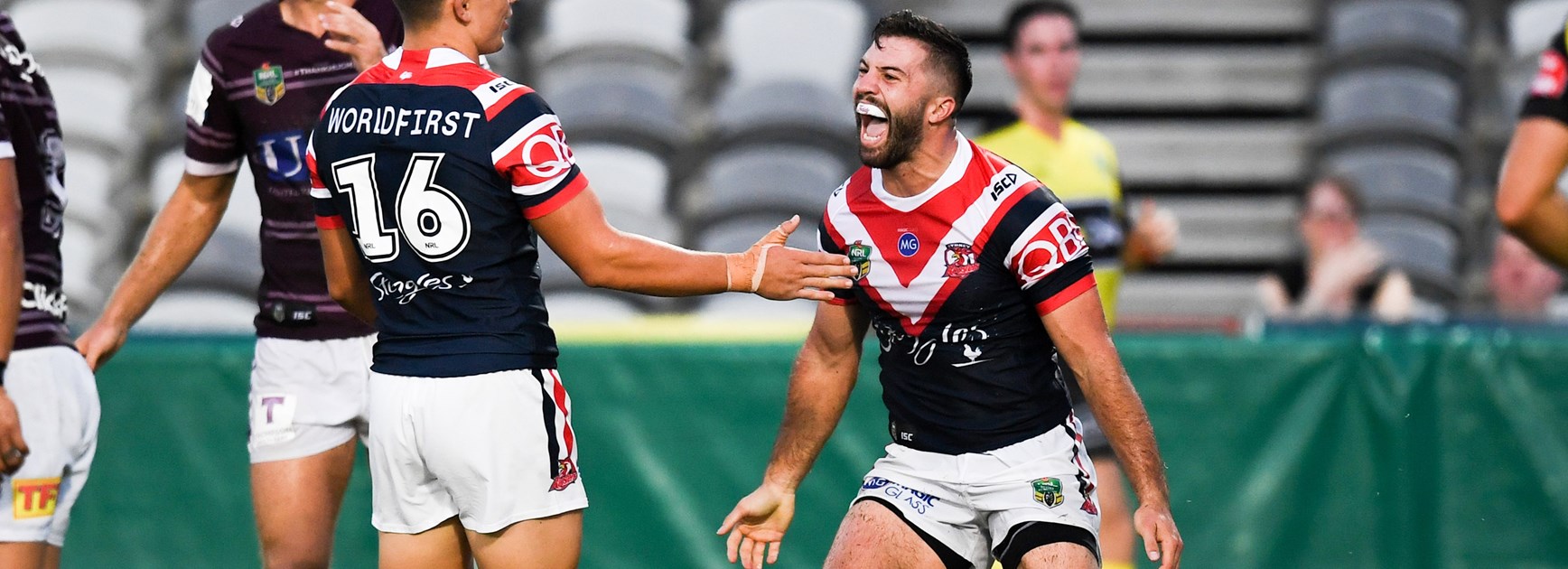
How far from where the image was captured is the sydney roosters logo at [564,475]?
13.6ft

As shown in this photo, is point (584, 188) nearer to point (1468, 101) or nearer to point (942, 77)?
point (942, 77)

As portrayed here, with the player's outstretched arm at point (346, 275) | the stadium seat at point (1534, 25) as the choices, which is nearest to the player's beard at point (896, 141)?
the player's outstretched arm at point (346, 275)

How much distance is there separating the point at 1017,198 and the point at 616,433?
2858mm

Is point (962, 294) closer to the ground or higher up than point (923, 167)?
closer to the ground

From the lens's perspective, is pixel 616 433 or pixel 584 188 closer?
pixel 584 188

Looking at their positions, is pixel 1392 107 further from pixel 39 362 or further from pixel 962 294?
A: pixel 39 362

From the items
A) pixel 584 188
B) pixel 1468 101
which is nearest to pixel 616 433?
pixel 584 188

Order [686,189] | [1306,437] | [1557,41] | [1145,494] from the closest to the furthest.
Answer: [1557,41] → [1145,494] → [1306,437] → [686,189]

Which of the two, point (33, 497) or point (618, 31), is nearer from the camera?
point (33, 497)

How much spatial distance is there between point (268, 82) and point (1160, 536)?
2.87m

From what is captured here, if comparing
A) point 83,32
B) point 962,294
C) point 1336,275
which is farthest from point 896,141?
point 83,32

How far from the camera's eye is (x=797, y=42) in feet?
35.9

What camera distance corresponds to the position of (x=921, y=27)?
4.59 meters

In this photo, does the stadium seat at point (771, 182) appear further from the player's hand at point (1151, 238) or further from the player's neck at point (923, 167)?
the player's neck at point (923, 167)
